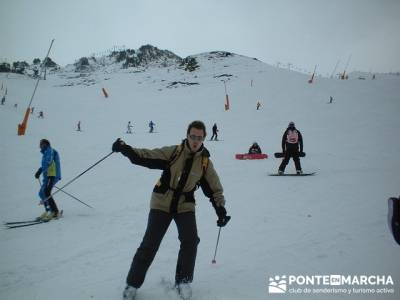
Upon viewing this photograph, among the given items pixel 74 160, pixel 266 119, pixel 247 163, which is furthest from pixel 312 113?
pixel 74 160

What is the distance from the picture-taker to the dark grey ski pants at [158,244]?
10.2 feet

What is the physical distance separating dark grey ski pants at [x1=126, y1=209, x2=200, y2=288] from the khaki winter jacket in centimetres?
9

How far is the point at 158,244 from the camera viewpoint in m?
3.19

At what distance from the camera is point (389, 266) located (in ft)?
11.9

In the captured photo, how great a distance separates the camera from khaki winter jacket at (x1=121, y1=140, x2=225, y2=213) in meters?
3.19

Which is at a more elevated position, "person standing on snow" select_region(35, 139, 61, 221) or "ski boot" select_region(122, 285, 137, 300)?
"person standing on snow" select_region(35, 139, 61, 221)

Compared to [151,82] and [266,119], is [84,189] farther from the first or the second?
[151,82]

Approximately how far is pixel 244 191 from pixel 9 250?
18.3 ft

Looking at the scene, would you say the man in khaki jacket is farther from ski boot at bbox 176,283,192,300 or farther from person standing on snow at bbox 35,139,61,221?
person standing on snow at bbox 35,139,61,221

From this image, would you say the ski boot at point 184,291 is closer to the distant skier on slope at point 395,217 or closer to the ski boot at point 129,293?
the ski boot at point 129,293

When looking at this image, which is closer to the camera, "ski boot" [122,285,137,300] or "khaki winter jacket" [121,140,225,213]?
"ski boot" [122,285,137,300]

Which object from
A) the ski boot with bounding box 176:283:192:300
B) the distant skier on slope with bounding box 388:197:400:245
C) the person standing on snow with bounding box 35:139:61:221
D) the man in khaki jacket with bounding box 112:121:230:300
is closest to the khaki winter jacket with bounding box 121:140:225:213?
the man in khaki jacket with bounding box 112:121:230:300

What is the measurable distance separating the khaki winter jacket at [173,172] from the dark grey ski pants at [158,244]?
9 centimetres

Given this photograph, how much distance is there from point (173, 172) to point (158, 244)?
31.0 inches
